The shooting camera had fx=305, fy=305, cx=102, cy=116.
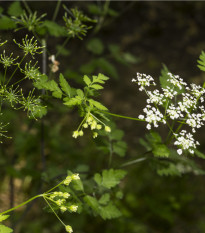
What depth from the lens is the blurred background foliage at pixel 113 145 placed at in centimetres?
330

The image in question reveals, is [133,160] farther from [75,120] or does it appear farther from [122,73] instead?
[122,73]

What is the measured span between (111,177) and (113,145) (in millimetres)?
492

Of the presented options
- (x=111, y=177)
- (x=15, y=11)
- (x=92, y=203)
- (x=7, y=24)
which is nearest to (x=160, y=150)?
(x=111, y=177)

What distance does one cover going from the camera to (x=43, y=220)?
15.1 feet

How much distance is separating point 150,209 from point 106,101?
2621 millimetres

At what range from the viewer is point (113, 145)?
3143 millimetres

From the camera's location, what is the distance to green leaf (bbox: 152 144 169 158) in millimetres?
2416

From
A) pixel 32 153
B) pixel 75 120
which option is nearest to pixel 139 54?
pixel 75 120

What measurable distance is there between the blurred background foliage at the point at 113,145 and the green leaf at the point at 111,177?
0.13 m

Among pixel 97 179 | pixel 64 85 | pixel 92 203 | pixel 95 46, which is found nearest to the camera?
pixel 64 85

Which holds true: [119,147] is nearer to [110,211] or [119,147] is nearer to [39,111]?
[110,211]

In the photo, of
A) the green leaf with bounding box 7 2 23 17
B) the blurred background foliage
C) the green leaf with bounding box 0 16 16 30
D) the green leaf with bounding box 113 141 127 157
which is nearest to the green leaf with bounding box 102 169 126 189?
the blurred background foliage

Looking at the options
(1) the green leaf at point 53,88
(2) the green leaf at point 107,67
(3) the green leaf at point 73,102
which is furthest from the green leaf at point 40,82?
(2) the green leaf at point 107,67

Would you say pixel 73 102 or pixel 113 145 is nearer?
pixel 73 102
